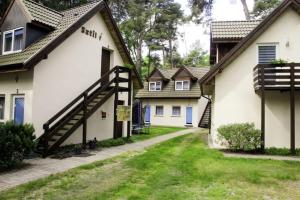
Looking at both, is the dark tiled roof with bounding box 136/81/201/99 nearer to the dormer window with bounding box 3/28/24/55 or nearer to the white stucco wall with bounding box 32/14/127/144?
the white stucco wall with bounding box 32/14/127/144

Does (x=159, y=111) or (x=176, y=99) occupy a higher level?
(x=176, y=99)

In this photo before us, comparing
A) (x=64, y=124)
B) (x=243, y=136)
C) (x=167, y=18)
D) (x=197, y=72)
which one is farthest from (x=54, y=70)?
(x=167, y=18)

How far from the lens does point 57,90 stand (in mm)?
12703

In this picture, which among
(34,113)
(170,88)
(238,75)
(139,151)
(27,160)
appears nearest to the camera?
(27,160)

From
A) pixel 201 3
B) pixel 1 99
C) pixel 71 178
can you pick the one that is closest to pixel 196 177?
pixel 71 178

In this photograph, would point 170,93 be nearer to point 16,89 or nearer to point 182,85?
point 182,85

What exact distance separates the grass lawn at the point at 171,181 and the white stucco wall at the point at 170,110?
62.1 ft

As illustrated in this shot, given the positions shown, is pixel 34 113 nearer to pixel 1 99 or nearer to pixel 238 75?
pixel 1 99

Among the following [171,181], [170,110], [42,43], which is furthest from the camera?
[170,110]

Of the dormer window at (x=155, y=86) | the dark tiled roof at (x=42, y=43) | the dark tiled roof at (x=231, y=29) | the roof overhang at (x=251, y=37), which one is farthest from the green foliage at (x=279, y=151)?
the dormer window at (x=155, y=86)

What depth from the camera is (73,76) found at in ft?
44.9

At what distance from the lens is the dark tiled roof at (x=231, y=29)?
563 inches

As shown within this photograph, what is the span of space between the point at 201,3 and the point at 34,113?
65.0ft

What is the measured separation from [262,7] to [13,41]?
22.9 meters
